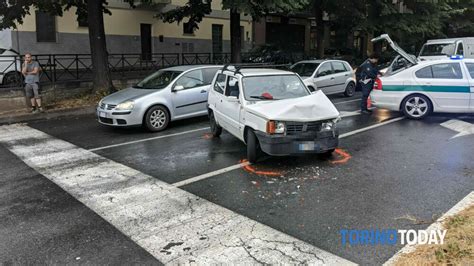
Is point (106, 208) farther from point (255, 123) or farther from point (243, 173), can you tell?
point (255, 123)

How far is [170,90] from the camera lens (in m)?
9.81

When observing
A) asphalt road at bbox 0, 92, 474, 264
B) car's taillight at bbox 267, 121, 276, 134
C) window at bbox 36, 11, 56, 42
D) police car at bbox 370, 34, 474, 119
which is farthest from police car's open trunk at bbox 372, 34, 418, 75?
window at bbox 36, 11, 56, 42

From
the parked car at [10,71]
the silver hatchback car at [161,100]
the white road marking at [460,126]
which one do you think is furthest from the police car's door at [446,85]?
the parked car at [10,71]

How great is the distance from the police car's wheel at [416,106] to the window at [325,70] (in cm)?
419

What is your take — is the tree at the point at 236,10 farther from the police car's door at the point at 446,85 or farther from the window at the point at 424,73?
the police car's door at the point at 446,85

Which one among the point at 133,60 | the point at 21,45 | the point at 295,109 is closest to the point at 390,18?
the point at 133,60

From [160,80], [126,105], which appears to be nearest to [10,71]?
[160,80]

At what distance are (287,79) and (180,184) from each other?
303 centimetres

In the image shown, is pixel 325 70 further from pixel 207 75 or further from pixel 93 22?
pixel 93 22

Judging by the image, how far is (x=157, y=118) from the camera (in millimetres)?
9602

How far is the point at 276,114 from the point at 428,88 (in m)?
5.41

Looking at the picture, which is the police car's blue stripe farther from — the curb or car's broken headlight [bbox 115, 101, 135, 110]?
the curb

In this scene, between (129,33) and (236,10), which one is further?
(129,33)

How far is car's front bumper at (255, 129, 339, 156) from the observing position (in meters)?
6.16
